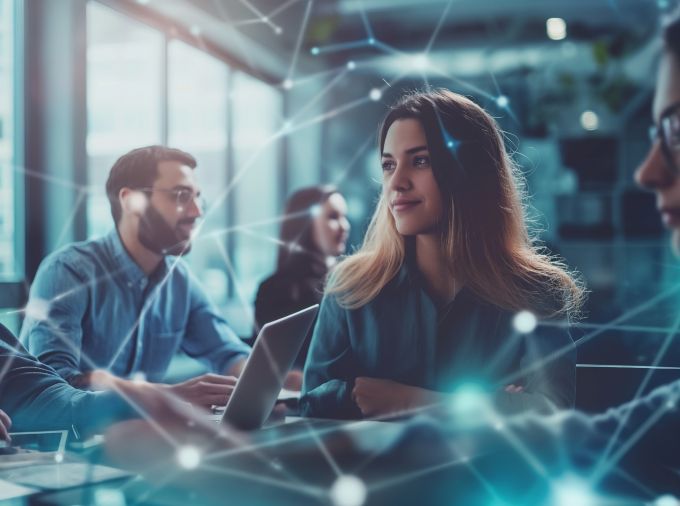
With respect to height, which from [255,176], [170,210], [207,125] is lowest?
[170,210]

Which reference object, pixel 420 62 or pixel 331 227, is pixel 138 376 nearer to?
pixel 331 227

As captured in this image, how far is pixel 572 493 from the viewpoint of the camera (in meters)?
0.74

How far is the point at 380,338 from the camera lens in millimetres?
1425

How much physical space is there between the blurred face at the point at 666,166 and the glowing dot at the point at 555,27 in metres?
4.69

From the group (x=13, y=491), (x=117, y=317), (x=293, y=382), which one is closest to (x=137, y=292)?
(x=117, y=317)

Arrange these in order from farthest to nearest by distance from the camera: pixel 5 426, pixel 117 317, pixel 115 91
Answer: pixel 115 91, pixel 117 317, pixel 5 426

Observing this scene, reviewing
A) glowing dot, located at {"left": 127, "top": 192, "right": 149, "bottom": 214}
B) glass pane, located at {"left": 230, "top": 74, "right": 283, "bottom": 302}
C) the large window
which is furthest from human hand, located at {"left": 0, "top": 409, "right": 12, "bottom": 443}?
glass pane, located at {"left": 230, "top": 74, "right": 283, "bottom": 302}

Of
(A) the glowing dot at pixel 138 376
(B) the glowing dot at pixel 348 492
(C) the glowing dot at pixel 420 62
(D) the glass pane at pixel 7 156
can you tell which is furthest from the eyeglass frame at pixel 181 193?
(C) the glowing dot at pixel 420 62

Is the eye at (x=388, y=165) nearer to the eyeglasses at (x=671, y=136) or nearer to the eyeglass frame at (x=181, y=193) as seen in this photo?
the eyeglasses at (x=671, y=136)

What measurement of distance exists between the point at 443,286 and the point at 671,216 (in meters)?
0.65

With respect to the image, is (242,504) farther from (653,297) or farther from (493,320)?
(653,297)

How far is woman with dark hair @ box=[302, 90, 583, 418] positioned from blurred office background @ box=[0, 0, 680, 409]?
142 millimetres

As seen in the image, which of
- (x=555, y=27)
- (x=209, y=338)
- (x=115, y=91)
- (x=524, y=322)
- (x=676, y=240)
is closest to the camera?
(x=676, y=240)

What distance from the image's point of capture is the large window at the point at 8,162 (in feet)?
6.92
